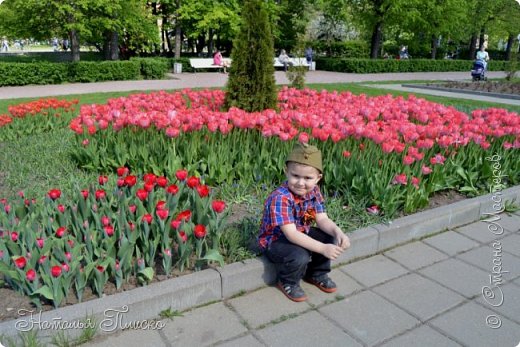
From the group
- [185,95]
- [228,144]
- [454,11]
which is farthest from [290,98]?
[454,11]

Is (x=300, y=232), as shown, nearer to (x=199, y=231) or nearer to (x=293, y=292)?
(x=293, y=292)

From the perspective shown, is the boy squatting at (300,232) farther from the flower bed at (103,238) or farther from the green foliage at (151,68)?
the green foliage at (151,68)

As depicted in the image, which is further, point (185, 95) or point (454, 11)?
point (454, 11)

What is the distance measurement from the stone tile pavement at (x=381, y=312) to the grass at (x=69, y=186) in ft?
1.22

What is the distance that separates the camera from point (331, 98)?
24.8ft

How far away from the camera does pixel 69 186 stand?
4.18m

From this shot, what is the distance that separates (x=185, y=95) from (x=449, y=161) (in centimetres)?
438

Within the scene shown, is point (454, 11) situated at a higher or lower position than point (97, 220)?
higher

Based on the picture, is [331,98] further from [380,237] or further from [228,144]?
[380,237]

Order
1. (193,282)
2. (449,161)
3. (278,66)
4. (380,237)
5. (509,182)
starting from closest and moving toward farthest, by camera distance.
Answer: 1. (193,282)
2. (380,237)
3. (449,161)
4. (509,182)
5. (278,66)

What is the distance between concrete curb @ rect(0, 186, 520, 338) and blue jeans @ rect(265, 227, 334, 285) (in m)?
0.12

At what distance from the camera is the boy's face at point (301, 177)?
2.79 m

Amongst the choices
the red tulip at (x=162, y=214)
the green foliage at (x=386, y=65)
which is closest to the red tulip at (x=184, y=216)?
the red tulip at (x=162, y=214)

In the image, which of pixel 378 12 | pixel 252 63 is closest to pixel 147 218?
pixel 252 63
